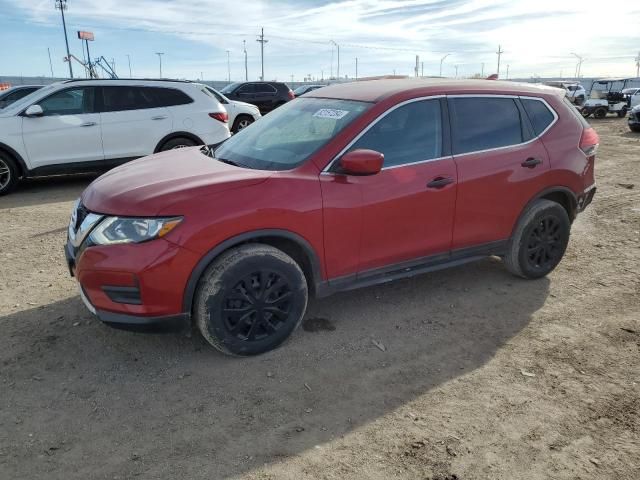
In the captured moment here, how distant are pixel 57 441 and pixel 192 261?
115 centimetres

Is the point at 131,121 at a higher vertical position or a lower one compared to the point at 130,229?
higher

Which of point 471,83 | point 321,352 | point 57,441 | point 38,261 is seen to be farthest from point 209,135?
point 57,441

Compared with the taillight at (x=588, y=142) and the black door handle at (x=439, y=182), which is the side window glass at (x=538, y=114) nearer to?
the taillight at (x=588, y=142)

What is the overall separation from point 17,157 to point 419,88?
6652mm

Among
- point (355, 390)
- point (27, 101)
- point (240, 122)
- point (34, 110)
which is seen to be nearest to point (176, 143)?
point (34, 110)

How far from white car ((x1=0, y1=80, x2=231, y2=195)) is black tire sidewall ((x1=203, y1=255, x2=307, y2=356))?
17.3ft

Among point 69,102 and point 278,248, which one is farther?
point 69,102

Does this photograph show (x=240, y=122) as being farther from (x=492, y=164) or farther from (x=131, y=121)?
(x=492, y=164)

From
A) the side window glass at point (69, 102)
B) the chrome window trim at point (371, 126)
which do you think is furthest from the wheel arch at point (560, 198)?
the side window glass at point (69, 102)

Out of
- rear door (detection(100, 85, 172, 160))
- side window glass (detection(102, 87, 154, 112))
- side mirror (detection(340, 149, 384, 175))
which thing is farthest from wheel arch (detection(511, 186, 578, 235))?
side window glass (detection(102, 87, 154, 112))

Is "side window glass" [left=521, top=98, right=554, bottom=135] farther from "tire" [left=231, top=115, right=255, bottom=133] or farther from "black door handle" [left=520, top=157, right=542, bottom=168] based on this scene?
"tire" [left=231, top=115, right=255, bottom=133]

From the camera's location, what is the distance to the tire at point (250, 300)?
10.3ft

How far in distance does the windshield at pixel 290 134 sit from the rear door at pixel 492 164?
0.89 metres

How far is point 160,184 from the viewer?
324cm
